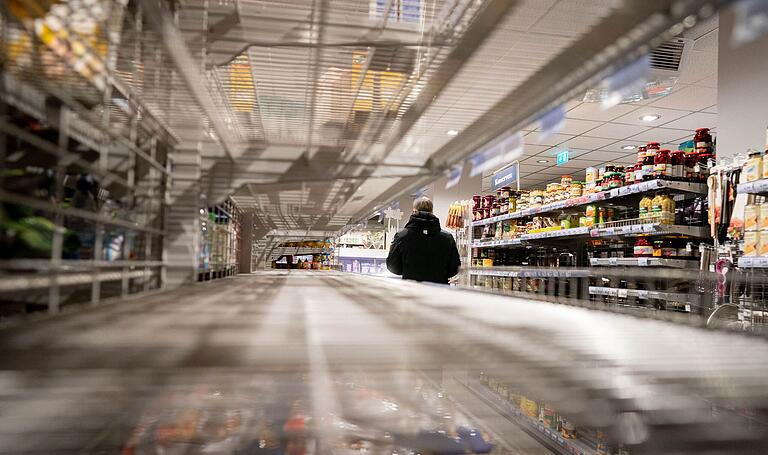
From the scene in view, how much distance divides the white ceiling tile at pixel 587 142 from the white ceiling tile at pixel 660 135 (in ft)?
1.21

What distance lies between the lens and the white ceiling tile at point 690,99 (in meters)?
5.16

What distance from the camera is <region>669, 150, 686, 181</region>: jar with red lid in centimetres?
308

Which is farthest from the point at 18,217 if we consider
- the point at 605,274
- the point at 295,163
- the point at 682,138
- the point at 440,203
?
the point at 682,138

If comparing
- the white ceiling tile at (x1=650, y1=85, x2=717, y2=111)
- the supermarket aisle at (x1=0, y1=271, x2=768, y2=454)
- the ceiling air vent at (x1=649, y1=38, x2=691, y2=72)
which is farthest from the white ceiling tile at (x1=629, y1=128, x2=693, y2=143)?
the supermarket aisle at (x1=0, y1=271, x2=768, y2=454)

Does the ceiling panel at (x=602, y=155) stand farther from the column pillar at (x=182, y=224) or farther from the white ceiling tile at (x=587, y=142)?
the column pillar at (x=182, y=224)

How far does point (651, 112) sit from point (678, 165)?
10.6 ft

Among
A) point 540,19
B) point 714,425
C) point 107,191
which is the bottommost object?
point 714,425

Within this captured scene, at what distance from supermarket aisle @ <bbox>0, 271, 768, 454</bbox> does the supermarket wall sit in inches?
128

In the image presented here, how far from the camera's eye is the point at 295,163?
1.94m

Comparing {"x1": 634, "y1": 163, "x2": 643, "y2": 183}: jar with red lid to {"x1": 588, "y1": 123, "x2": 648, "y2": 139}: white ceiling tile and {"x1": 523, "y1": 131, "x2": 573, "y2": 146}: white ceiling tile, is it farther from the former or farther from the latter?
{"x1": 523, "y1": 131, "x2": 573, "y2": 146}: white ceiling tile

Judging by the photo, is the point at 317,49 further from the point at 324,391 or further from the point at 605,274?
the point at 324,391

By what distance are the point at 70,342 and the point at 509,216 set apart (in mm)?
5089

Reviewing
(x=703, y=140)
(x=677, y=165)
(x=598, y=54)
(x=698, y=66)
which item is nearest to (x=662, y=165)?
(x=677, y=165)

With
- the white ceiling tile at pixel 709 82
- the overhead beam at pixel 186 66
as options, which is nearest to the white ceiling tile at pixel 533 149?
the white ceiling tile at pixel 709 82
